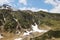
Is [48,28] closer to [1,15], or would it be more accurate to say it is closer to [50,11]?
[50,11]

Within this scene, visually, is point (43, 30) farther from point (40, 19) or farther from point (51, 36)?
point (51, 36)

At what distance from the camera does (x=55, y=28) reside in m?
29.3

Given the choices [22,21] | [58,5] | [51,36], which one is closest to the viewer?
[51,36]

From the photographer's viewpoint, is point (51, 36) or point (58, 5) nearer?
point (51, 36)

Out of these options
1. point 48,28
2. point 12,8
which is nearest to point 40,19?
point 48,28

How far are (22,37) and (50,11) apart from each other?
24.8 feet

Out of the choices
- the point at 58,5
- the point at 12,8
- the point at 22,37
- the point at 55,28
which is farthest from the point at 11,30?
the point at 58,5

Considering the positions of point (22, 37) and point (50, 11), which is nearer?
point (22, 37)

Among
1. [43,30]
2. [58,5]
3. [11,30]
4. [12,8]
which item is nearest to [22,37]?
[11,30]

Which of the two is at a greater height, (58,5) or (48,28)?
(58,5)

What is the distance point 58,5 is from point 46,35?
32.0 feet

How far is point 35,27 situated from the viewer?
95.8 feet

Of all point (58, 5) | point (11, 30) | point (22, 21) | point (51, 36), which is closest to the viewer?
point (51, 36)

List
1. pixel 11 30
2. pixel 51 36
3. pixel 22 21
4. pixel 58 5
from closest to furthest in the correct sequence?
pixel 51 36 → pixel 11 30 → pixel 22 21 → pixel 58 5
